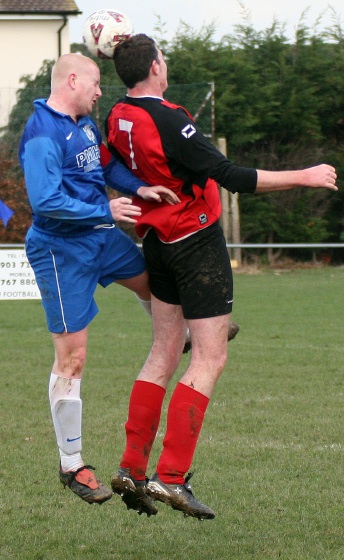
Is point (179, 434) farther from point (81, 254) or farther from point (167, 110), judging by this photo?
point (167, 110)

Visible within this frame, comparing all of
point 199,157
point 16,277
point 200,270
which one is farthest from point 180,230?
point 16,277

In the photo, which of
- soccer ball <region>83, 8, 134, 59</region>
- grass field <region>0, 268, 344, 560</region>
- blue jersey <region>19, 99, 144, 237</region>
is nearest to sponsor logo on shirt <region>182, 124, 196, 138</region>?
blue jersey <region>19, 99, 144, 237</region>

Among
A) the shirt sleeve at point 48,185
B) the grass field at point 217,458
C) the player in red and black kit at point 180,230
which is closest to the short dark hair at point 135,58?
the player in red and black kit at point 180,230

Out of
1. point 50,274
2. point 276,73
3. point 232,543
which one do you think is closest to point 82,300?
point 50,274

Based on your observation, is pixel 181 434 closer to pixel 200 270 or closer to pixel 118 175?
pixel 200 270

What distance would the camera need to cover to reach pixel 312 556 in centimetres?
413

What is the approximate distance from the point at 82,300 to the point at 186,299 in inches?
18.7

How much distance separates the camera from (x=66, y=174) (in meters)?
4.48

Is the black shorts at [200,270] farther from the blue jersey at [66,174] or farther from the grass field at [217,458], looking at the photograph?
the grass field at [217,458]

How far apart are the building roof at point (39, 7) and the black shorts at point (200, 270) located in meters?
25.2

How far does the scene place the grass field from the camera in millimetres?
4414

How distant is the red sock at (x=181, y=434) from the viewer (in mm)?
4355

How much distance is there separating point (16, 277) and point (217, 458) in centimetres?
706

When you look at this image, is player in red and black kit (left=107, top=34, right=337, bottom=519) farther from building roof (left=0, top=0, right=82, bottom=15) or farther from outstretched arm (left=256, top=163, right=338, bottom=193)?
building roof (left=0, top=0, right=82, bottom=15)
